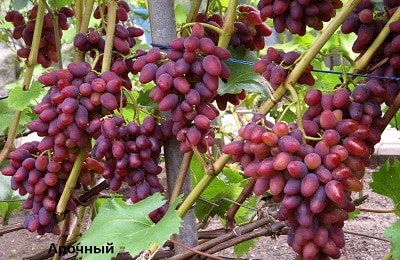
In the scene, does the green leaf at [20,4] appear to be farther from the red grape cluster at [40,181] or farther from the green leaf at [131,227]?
the green leaf at [131,227]

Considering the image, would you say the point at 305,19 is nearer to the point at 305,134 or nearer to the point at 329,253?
the point at 305,134

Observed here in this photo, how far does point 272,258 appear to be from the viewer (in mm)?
1556

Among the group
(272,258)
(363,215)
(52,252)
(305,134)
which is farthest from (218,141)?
(305,134)

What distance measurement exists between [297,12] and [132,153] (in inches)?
11.7

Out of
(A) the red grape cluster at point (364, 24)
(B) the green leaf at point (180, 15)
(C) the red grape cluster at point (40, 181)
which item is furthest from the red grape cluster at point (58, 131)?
(B) the green leaf at point (180, 15)

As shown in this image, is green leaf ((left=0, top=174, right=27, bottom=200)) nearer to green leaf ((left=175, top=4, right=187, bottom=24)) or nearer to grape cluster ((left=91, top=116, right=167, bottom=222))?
grape cluster ((left=91, top=116, right=167, bottom=222))

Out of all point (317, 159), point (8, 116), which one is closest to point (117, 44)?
point (317, 159)

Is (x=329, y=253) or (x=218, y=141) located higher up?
(x=329, y=253)

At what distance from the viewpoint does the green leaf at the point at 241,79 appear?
2.89 feet

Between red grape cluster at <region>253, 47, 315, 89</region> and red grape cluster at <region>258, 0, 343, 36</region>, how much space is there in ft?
0.18

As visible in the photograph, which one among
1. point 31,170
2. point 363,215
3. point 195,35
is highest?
point 195,35

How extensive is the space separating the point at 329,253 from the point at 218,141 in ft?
7.21

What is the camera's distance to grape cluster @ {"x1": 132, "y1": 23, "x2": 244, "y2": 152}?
2.55 ft

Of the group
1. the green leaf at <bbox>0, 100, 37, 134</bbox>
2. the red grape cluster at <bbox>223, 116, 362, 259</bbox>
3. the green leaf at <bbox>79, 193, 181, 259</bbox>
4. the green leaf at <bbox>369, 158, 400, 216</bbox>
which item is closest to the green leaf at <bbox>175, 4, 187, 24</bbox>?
the green leaf at <bbox>0, 100, 37, 134</bbox>
